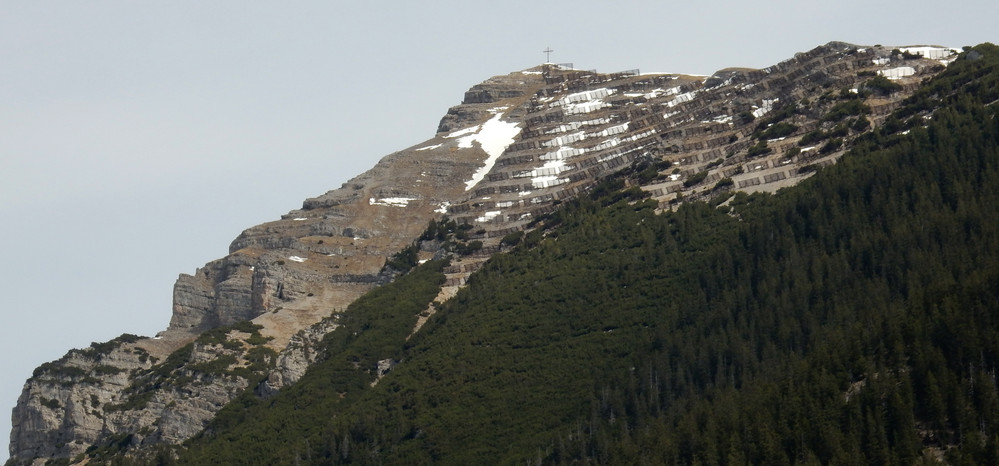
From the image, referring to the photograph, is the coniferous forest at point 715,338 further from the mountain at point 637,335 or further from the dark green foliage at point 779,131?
the dark green foliage at point 779,131

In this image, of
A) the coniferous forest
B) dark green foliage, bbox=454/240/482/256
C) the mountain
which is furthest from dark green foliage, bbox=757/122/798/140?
dark green foliage, bbox=454/240/482/256

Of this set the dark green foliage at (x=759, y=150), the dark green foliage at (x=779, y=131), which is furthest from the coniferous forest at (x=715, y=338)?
→ the dark green foliage at (x=779, y=131)

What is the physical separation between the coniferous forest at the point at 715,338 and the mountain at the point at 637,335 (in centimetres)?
25

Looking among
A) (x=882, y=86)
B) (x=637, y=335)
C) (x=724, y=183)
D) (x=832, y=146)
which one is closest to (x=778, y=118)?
(x=882, y=86)

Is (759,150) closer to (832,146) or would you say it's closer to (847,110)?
(832,146)

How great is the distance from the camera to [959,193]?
159625 millimetres

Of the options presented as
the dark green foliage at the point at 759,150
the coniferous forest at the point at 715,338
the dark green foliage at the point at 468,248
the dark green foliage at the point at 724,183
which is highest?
the dark green foliage at the point at 759,150

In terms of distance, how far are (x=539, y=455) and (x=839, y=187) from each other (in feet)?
119

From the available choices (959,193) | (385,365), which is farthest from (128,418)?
(959,193)

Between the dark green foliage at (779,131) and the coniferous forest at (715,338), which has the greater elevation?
the dark green foliage at (779,131)

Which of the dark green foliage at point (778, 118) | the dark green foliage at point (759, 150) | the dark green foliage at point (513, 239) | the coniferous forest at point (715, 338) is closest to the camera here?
the coniferous forest at point (715, 338)

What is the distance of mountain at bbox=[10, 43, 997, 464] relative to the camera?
5531 inches

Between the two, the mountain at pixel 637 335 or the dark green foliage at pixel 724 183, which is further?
the dark green foliage at pixel 724 183

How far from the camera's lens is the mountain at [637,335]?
461ft
